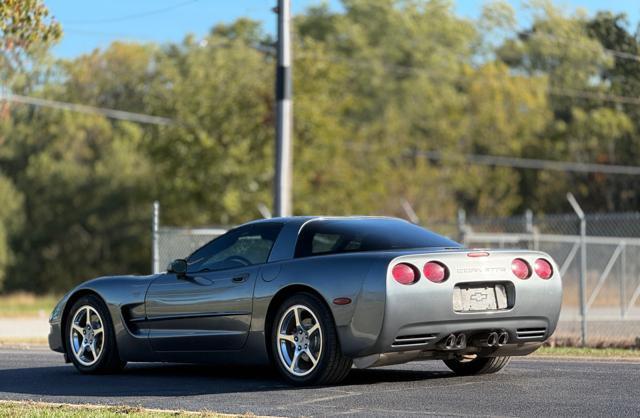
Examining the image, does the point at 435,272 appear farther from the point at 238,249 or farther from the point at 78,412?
the point at 78,412

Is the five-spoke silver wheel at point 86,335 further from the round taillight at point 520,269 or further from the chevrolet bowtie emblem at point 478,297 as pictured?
the round taillight at point 520,269

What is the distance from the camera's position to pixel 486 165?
6153cm

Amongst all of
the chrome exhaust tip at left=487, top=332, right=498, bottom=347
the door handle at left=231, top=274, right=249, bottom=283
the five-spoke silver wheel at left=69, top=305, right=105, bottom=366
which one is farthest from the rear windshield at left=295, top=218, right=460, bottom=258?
the five-spoke silver wheel at left=69, top=305, right=105, bottom=366

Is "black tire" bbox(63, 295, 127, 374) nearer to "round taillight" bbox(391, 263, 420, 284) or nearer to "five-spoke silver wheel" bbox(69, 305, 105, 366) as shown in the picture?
"five-spoke silver wheel" bbox(69, 305, 105, 366)

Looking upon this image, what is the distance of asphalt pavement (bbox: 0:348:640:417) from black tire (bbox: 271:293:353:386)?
0.10 m

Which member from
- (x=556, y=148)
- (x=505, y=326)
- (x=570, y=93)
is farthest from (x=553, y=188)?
(x=505, y=326)

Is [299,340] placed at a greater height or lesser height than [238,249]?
lesser

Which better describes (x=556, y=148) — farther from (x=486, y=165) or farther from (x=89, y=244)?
(x=89, y=244)

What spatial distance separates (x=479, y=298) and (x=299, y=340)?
1.39 meters

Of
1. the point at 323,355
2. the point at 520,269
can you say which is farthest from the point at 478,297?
the point at 323,355

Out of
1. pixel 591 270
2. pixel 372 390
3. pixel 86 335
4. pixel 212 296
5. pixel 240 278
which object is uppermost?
pixel 240 278

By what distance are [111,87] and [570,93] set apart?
698 inches

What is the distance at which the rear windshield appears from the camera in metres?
10.2

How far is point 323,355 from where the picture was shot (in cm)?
962
